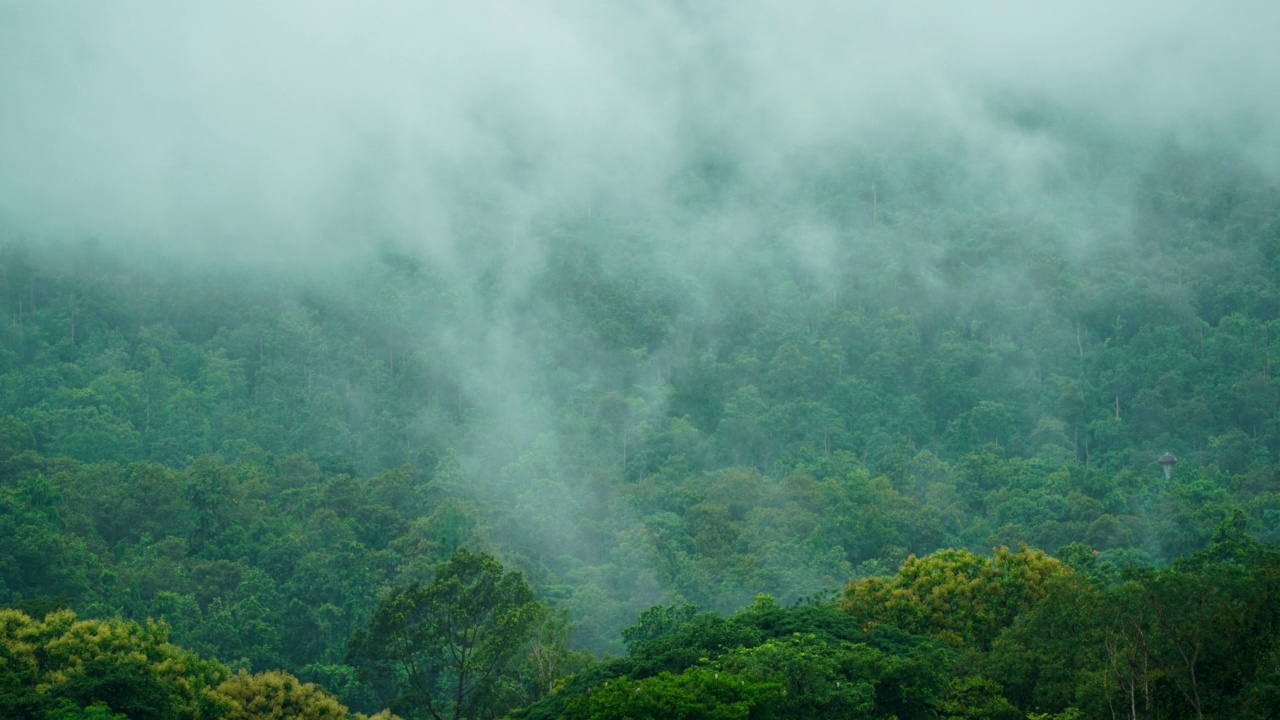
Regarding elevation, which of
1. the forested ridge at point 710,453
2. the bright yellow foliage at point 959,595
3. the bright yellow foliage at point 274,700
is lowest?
the bright yellow foliage at point 274,700

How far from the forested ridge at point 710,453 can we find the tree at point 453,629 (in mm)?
A: 195

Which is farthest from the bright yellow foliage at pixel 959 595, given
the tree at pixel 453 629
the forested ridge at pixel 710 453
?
the tree at pixel 453 629

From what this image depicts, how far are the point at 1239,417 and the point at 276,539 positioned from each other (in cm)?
5093

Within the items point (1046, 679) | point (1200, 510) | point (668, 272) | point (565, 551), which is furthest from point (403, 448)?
point (1046, 679)

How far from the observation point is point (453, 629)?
147 feet

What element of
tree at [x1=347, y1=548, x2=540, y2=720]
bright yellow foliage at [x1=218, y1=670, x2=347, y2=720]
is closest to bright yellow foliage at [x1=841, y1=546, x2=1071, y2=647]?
tree at [x1=347, y1=548, x2=540, y2=720]

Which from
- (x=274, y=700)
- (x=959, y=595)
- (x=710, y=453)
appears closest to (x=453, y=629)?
(x=274, y=700)

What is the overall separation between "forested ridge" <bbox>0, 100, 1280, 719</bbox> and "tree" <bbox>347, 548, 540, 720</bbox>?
19 centimetres

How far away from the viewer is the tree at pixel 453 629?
143ft

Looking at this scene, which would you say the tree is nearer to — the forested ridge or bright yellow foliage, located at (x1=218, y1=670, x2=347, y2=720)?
the forested ridge

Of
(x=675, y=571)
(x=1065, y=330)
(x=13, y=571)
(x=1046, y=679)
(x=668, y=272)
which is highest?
(x=668, y=272)

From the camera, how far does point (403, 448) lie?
86750mm

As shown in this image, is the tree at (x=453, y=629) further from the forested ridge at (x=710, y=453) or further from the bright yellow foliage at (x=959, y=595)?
the bright yellow foliage at (x=959, y=595)

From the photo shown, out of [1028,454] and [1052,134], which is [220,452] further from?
[1052,134]
